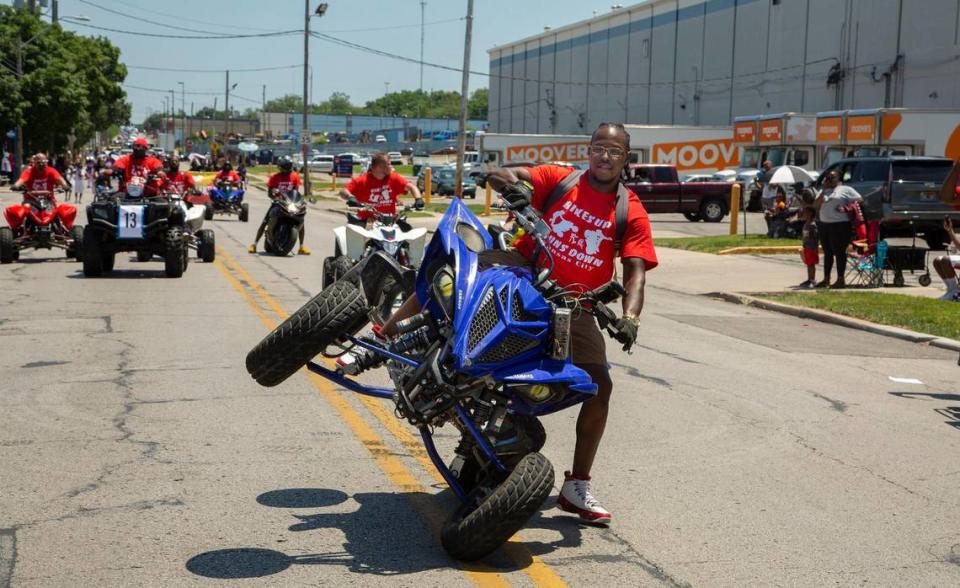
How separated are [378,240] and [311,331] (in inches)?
306

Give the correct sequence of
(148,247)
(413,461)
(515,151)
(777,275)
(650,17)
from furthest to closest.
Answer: (650,17) < (515,151) < (777,275) < (148,247) < (413,461)

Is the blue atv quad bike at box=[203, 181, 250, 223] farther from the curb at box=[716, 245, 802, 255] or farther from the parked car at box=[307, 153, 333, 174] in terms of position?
the parked car at box=[307, 153, 333, 174]

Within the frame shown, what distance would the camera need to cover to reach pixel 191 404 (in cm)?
873

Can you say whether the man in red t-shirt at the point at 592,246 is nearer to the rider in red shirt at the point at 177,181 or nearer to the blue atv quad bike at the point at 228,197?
the rider in red shirt at the point at 177,181

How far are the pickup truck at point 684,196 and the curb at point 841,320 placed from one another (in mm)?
20747

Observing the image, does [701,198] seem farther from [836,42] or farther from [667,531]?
[667,531]

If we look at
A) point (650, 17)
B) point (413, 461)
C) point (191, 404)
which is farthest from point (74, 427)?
point (650, 17)

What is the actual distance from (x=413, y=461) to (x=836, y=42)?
176 ft

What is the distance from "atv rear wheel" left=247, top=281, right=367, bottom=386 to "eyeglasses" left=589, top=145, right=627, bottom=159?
4.58ft

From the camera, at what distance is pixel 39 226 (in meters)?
20.7

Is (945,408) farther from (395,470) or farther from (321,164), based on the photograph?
(321,164)

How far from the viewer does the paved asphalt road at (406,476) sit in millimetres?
5422

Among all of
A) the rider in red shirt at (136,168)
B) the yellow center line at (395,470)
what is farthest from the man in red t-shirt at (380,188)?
the rider in red shirt at (136,168)

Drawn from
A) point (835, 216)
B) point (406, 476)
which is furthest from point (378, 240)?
point (835, 216)
